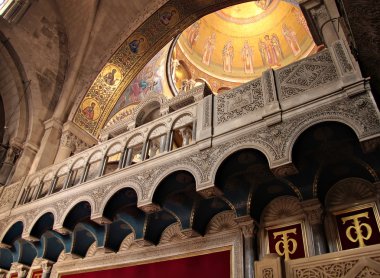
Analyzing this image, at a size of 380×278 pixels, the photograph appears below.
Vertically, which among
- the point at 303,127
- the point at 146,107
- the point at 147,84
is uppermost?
the point at 147,84

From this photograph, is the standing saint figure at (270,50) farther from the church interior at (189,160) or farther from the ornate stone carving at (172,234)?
the ornate stone carving at (172,234)

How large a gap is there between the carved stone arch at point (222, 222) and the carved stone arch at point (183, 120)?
171 cm

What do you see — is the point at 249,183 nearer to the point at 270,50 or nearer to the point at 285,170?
the point at 285,170

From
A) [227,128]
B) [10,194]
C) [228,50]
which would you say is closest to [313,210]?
[227,128]

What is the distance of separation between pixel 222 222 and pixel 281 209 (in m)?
1.04

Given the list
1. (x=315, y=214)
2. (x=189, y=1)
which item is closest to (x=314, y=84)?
(x=315, y=214)

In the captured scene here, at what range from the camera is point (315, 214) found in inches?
189

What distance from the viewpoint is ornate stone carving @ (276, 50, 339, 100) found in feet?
15.7

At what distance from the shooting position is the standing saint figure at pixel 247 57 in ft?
54.5

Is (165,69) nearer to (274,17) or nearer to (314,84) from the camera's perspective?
(274,17)

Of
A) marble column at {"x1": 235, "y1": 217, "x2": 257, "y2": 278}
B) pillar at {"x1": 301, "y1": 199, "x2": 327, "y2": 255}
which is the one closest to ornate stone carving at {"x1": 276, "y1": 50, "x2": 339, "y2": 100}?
pillar at {"x1": 301, "y1": 199, "x2": 327, "y2": 255}

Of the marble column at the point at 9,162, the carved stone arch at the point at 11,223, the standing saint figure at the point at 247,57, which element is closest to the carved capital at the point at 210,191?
the carved stone arch at the point at 11,223

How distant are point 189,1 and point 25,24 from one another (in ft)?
17.4

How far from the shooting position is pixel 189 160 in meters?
5.40
